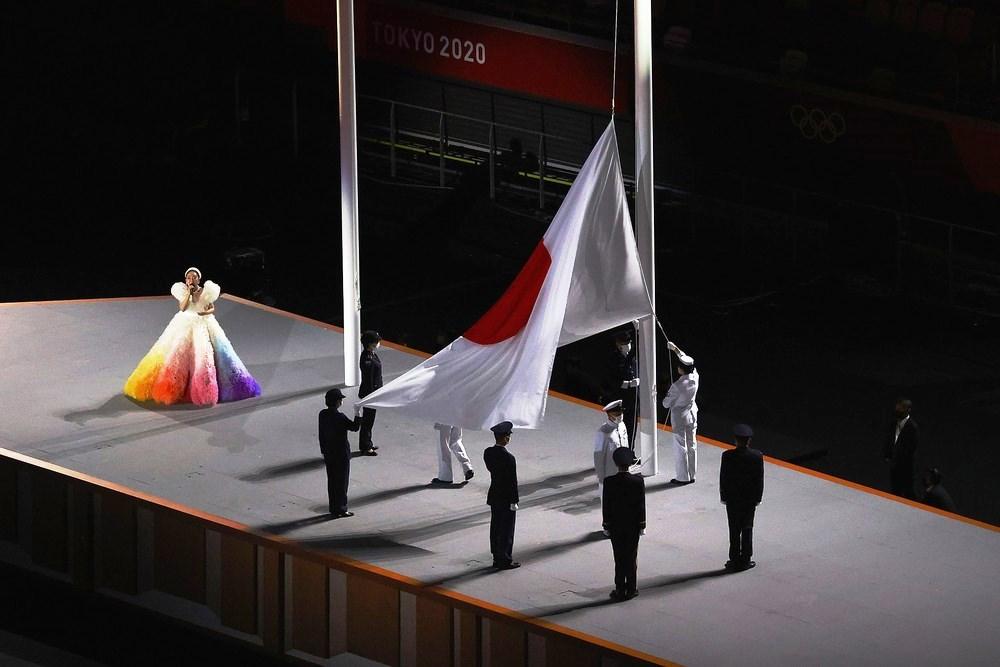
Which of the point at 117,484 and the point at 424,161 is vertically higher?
the point at 424,161

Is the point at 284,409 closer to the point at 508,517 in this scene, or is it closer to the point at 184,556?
the point at 184,556

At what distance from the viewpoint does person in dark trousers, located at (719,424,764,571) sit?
18.0 m

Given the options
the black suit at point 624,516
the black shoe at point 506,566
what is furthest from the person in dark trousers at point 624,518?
the black shoe at point 506,566

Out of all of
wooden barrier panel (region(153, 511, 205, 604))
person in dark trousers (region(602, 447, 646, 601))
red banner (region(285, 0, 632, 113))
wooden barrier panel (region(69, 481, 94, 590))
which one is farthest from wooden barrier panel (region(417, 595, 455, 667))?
red banner (region(285, 0, 632, 113))

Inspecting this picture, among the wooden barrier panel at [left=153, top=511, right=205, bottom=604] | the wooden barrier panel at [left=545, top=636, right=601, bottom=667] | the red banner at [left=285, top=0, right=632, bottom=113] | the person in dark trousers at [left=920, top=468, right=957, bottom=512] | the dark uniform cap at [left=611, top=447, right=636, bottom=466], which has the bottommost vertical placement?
the wooden barrier panel at [left=545, top=636, right=601, bottom=667]

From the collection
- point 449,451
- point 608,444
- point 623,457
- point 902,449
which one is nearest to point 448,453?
point 449,451

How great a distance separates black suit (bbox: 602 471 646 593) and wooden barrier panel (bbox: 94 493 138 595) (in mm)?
4533

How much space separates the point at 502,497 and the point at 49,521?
460 cm

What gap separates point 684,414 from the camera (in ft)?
65.1

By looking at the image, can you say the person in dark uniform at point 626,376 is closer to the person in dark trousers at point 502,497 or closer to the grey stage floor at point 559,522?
the grey stage floor at point 559,522

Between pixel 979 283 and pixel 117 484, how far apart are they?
42.0ft

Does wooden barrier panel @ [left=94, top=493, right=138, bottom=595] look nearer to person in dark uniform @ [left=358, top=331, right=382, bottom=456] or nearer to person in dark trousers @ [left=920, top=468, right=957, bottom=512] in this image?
person in dark uniform @ [left=358, top=331, right=382, bottom=456]

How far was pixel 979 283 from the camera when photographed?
28.0 metres

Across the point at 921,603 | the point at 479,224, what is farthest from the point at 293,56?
the point at 921,603
